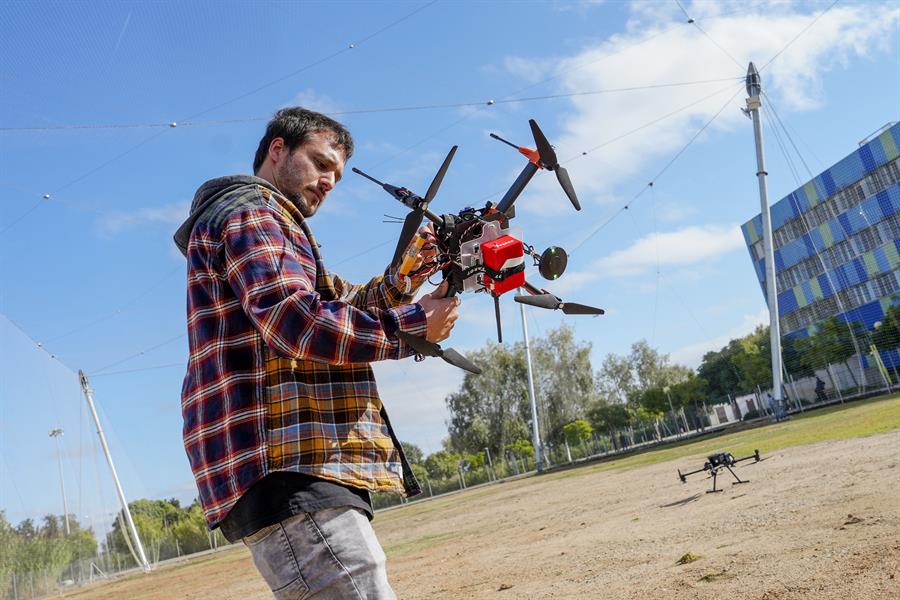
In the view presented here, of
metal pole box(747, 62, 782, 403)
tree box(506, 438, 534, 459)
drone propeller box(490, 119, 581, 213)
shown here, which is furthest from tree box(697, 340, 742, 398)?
drone propeller box(490, 119, 581, 213)

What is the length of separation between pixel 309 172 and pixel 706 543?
7.74 metres

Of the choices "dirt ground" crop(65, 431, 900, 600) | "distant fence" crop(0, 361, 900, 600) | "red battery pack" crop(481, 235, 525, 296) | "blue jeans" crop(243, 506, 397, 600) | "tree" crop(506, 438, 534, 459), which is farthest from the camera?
A: "tree" crop(506, 438, 534, 459)

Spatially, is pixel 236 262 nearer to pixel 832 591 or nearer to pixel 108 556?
pixel 832 591

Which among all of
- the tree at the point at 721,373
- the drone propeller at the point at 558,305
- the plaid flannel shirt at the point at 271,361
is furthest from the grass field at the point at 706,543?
the tree at the point at 721,373

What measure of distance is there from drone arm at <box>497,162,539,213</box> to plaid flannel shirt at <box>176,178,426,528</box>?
0.71m

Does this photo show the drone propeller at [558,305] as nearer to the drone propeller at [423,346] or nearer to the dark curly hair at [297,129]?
the drone propeller at [423,346]

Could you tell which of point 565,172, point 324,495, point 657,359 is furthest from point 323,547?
point 657,359

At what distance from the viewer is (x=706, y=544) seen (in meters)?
8.88

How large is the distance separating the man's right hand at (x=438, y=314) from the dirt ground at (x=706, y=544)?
14.8 feet

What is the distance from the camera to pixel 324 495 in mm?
2328

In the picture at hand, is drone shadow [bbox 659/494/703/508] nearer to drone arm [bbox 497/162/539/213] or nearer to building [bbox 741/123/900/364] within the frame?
drone arm [bbox 497/162/539/213]

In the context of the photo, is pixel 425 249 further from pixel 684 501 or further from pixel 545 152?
pixel 684 501

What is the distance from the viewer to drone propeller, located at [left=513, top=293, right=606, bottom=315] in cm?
305

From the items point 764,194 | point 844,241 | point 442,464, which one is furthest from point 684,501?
point 844,241
